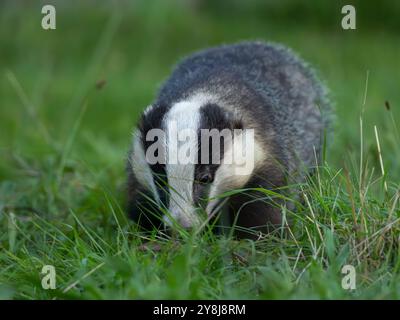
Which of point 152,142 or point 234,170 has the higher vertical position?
point 152,142

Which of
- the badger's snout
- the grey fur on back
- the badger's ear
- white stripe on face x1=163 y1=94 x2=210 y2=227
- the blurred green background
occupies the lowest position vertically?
the badger's snout

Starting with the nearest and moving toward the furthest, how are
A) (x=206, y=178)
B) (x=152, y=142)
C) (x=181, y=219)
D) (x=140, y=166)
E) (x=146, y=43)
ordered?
(x=181, y=219)
(x=206, y=178)
(x=152, y=142)
(x=140, y=166)
(x=146, y=43)

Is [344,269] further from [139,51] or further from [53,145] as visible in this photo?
[139,51]

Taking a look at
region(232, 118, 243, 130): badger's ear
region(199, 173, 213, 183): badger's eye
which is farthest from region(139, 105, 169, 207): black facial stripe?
region(232, 118, 243, 130): badger's ear

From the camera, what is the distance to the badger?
116 inches

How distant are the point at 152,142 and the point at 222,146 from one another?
28cm

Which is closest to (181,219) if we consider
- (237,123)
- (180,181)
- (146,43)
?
(180,181)

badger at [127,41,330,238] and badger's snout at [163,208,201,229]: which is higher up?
badger at [127,41,330,238]

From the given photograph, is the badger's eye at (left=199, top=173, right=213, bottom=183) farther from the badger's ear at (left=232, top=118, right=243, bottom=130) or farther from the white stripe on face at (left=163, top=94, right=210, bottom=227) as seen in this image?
the badger's ear at (left=232, top=118, right=243, bottom=130)

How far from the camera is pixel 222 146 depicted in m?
3.09

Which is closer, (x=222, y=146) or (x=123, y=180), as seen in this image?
(x=222, y=146)

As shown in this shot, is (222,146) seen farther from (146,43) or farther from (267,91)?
(146,43)

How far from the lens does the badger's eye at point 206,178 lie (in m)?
2.98

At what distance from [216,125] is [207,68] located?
2.75ft
